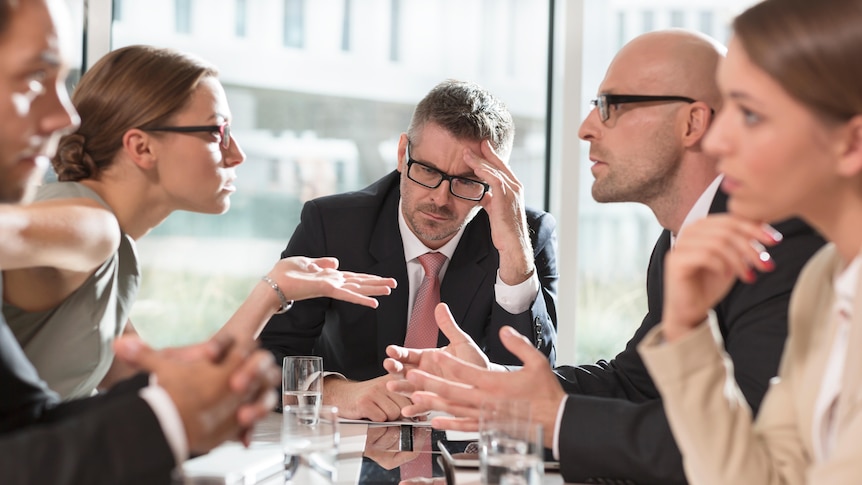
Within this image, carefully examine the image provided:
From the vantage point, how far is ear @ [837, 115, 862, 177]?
1507 millimetres

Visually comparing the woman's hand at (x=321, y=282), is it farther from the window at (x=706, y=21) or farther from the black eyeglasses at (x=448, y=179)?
the window at (x=706, y=21)

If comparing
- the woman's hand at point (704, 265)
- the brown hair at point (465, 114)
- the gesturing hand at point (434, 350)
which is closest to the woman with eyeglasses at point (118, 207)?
the gesturing hand at point (434, 350)

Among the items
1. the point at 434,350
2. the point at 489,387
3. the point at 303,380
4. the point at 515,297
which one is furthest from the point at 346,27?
the point at 489,387

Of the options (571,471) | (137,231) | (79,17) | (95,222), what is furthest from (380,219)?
(79,17)

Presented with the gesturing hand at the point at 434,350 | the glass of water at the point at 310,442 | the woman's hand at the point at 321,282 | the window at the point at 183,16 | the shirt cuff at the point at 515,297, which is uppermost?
the window at the point at 183,16

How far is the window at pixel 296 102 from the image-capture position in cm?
483

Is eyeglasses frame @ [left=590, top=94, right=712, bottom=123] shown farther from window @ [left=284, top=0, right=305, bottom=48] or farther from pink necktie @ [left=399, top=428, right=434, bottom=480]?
window @ [left=284, top=0, right=305, bottom=48]

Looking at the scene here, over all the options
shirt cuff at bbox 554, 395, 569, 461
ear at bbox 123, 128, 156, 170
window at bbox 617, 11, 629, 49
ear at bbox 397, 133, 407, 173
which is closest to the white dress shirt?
ear at bbox 397, 133, 407, 173

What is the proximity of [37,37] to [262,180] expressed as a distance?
3358mm

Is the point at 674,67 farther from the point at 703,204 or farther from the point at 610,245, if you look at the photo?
the point at 610,245

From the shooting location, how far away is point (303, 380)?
2277 mm

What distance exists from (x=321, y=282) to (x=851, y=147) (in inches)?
59.6

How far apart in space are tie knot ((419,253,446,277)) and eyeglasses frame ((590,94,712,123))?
79cm

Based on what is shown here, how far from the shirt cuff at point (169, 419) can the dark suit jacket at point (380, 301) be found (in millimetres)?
1692
